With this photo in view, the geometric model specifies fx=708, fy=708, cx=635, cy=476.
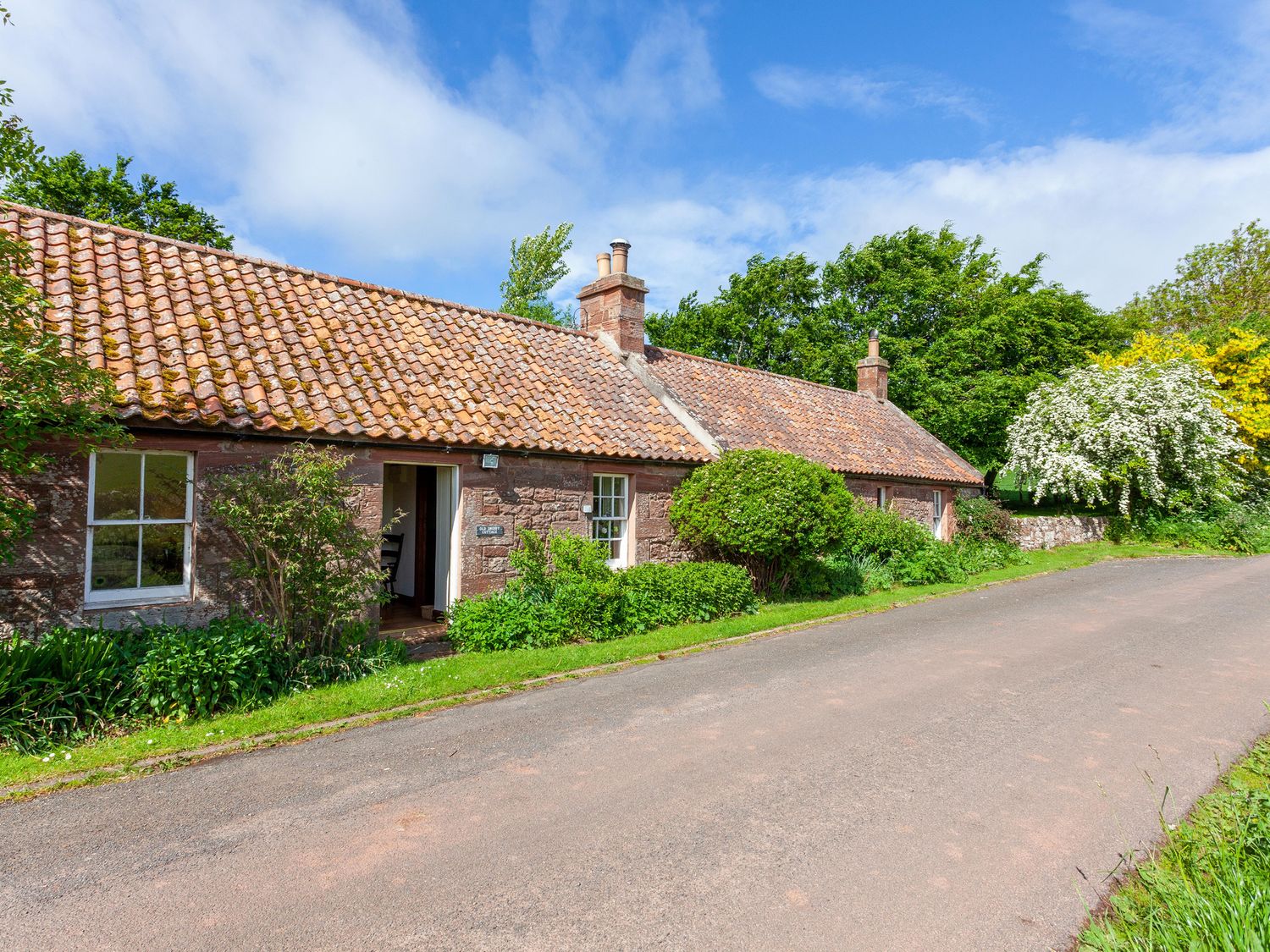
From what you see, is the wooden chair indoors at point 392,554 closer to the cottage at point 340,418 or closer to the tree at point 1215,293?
the cottage at point 340,418

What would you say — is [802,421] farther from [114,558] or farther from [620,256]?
[114,558]

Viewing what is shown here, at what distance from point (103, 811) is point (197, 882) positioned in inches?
58.2

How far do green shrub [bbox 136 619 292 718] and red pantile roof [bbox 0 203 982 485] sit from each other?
2.42 m

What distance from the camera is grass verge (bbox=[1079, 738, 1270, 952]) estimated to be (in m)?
3.27

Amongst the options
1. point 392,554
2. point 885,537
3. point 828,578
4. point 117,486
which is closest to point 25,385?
point 117,486

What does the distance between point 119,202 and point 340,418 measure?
21.6 metres

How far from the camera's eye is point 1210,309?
1625 inches

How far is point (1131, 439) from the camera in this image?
2381 cm

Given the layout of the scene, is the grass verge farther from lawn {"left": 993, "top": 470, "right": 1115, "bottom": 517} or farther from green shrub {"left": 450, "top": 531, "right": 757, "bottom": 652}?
lawn {"left": 993, "top": 470, "right": 1115, "bottom": 517}

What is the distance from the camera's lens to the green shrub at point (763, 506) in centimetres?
1246

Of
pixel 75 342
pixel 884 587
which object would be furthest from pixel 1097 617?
pixel 75 342

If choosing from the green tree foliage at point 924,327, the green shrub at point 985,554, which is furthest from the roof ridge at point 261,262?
the green tree foliage at point 924,327

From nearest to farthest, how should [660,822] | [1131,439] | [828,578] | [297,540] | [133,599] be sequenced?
[660,822], [133,599], [297,540], [828,578], [1131,439]

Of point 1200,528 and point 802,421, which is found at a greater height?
point 802,421
